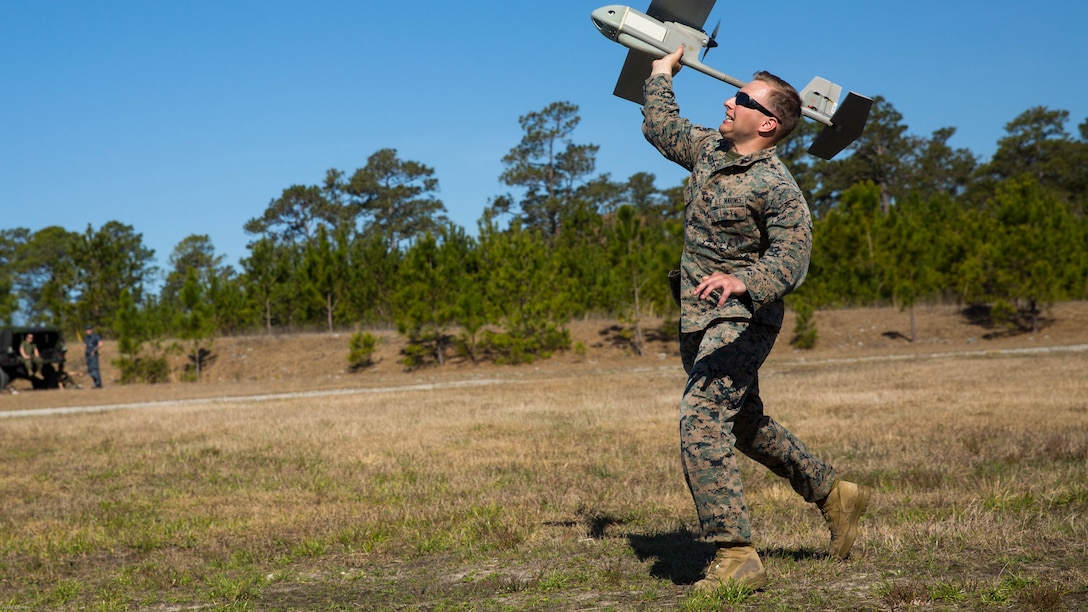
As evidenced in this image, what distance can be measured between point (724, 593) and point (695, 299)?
3.93 ft

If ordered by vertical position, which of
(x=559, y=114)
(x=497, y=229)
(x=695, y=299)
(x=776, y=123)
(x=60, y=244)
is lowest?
(x=695, y=299)

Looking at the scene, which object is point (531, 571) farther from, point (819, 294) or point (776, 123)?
point (819, 294)

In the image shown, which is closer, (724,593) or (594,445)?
(724,593)

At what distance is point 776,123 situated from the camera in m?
4.20

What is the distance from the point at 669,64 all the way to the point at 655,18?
290mm

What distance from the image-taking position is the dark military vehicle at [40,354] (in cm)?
3012

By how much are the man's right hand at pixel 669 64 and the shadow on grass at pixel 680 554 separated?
2156mm

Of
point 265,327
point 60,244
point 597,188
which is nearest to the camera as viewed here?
point 265,327

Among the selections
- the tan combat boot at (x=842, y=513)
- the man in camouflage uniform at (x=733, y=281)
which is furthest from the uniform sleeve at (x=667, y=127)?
the tan combat boot at (x=842, y=513)

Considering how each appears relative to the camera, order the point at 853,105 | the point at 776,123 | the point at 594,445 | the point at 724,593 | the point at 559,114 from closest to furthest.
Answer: the point at 724,593
the point at 776,123
the point at 853,105
the point at 594,445
the point at 559,114

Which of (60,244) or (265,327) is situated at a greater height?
(60,244)

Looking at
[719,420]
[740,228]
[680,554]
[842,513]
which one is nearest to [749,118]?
[740,228]

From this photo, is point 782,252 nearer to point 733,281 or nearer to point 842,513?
point 733,281

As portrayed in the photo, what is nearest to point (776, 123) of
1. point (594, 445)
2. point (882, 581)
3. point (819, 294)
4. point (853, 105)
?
point (853, 105)
